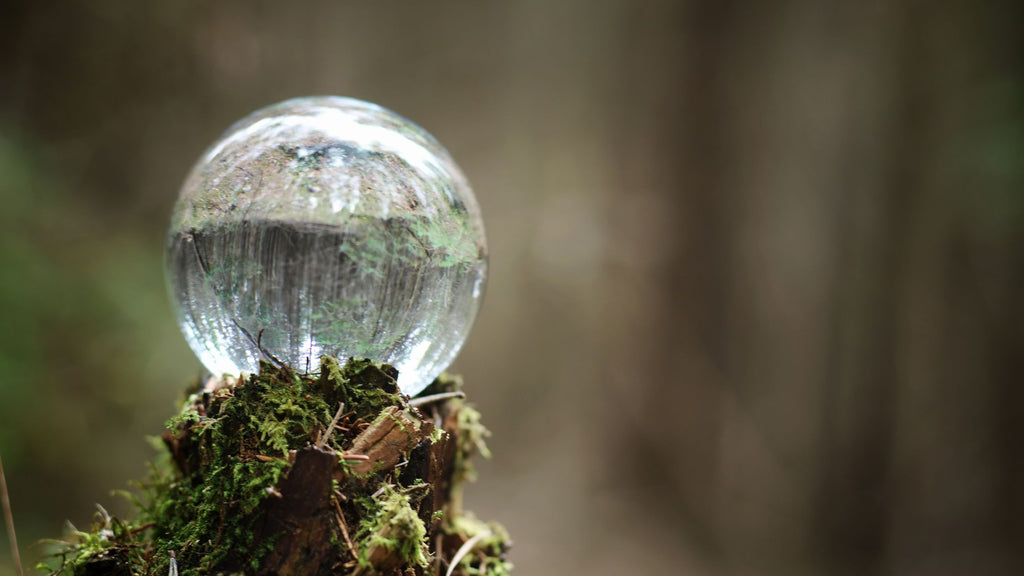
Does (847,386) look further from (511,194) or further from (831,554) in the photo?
(511,194)

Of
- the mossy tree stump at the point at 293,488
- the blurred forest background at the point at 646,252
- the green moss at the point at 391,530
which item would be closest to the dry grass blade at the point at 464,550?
the mossy tree stump at the point at 293,488

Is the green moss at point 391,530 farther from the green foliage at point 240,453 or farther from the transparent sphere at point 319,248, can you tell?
the transparent sphere at point 319,248

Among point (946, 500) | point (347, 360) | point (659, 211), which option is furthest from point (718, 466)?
point (347, 360)

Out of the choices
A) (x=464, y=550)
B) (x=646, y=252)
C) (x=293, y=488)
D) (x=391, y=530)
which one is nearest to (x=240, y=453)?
(x=293, y=488)

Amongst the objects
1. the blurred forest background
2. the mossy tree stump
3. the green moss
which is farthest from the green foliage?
the blurred forest background

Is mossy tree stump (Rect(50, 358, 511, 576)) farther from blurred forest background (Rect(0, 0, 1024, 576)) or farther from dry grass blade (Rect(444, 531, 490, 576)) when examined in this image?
blurred forest background (Rect(0, 0, 1024, 576))

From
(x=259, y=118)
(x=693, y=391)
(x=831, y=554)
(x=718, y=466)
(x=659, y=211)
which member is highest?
(x=659, y=211)
